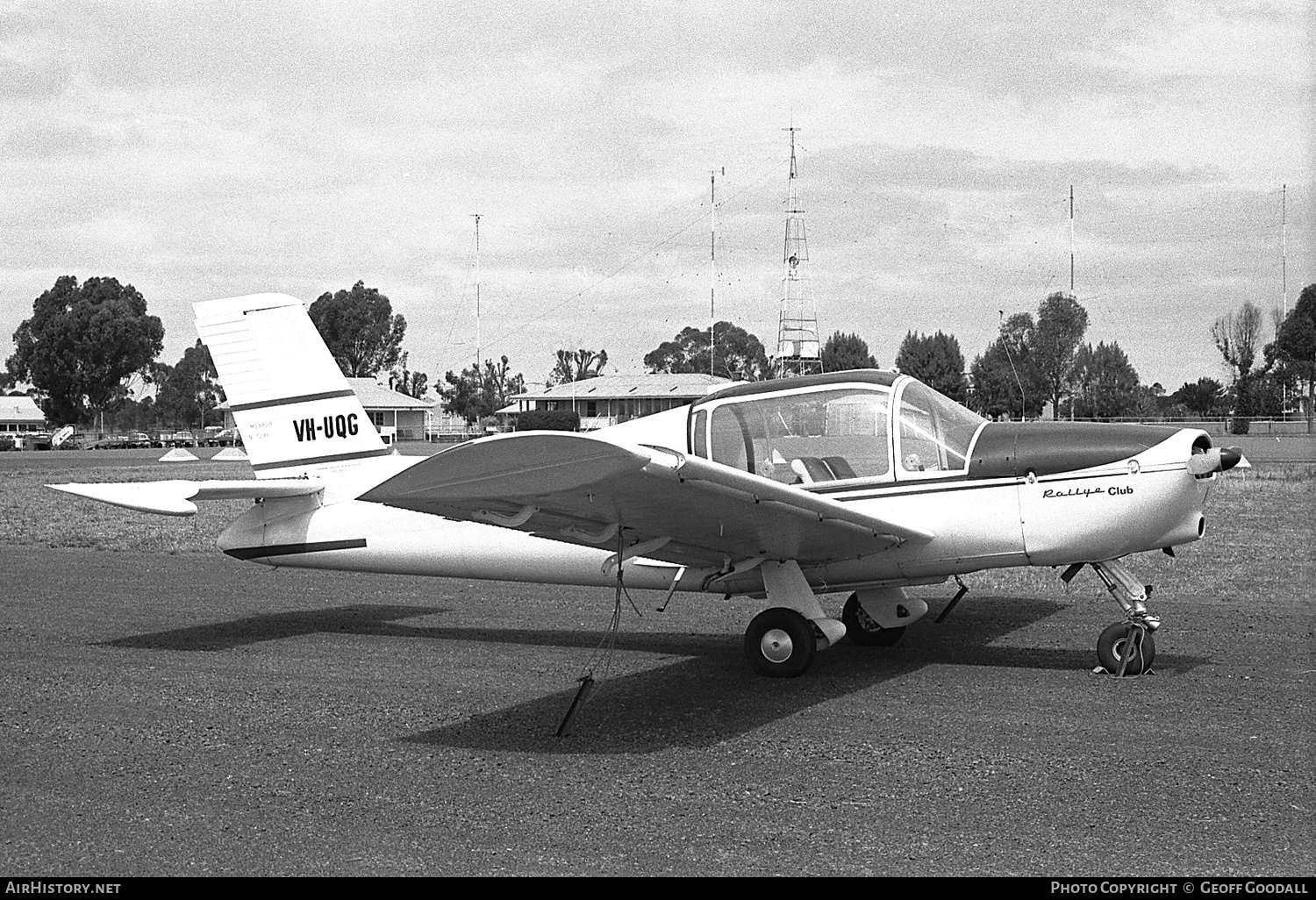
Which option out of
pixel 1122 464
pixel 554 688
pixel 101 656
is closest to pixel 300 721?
pixel 554 688

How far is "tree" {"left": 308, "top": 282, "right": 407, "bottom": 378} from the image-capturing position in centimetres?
8319

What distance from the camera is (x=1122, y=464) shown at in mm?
7867

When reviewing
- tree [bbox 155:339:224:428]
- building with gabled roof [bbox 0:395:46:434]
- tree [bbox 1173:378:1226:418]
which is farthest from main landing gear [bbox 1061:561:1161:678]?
building with gabled roof [bbox 0:395:46:434]

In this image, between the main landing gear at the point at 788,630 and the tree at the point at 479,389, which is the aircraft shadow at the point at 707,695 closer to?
the main landing gear at the point at 788,630

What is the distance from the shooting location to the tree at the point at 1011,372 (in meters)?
52.4

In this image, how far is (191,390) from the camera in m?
121

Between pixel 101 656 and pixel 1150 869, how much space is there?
7.75m

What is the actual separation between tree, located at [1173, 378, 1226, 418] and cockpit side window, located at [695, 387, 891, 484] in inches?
2779

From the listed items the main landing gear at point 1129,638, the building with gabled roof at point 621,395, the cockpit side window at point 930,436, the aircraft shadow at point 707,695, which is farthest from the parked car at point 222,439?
the main landing gear at point 1129,638

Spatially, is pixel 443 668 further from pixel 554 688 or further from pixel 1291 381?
pixel 1291 381

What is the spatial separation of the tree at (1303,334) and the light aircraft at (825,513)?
58172 millimetres

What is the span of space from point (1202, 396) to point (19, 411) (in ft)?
367

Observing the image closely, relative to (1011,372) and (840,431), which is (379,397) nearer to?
(1011,372)

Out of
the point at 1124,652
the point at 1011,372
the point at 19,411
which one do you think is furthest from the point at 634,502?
the point at 19,411
